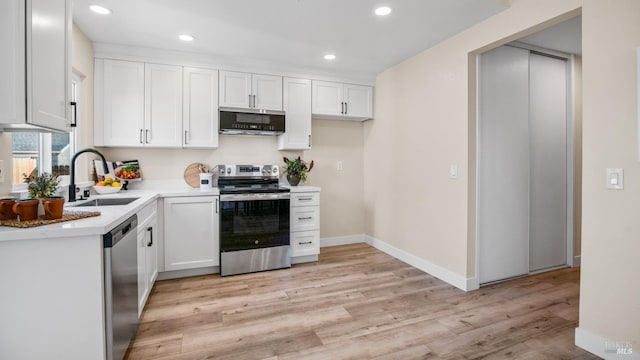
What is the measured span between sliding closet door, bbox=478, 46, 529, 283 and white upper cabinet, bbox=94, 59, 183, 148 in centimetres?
321

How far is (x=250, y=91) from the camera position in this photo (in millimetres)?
3672

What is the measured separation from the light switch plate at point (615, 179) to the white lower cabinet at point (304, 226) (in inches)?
103

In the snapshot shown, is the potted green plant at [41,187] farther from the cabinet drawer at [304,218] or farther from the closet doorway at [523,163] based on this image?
the closet doorway at [523,163]

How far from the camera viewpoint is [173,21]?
2654 mm

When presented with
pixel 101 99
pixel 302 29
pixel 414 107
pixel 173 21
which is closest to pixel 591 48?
pixel 414 107

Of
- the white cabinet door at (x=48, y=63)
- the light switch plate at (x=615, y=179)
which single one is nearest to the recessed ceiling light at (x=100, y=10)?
the white cabinet door at (x=48, y=63)

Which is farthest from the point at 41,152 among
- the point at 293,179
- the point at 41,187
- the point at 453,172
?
the point at 453,172

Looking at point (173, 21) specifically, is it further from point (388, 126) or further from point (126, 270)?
Result: point (388, 126)

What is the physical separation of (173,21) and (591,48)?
3.10 metres

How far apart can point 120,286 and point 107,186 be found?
1643 millimetres

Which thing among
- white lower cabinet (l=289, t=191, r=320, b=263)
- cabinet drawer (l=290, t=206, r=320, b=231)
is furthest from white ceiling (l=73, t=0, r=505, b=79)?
cabinet drawer (l=290, t=206, r=320, b=231)

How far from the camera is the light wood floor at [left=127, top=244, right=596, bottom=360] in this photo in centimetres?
198

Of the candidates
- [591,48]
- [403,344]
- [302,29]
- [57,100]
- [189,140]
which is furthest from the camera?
[189,140]

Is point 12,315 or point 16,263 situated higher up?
point 16,263
